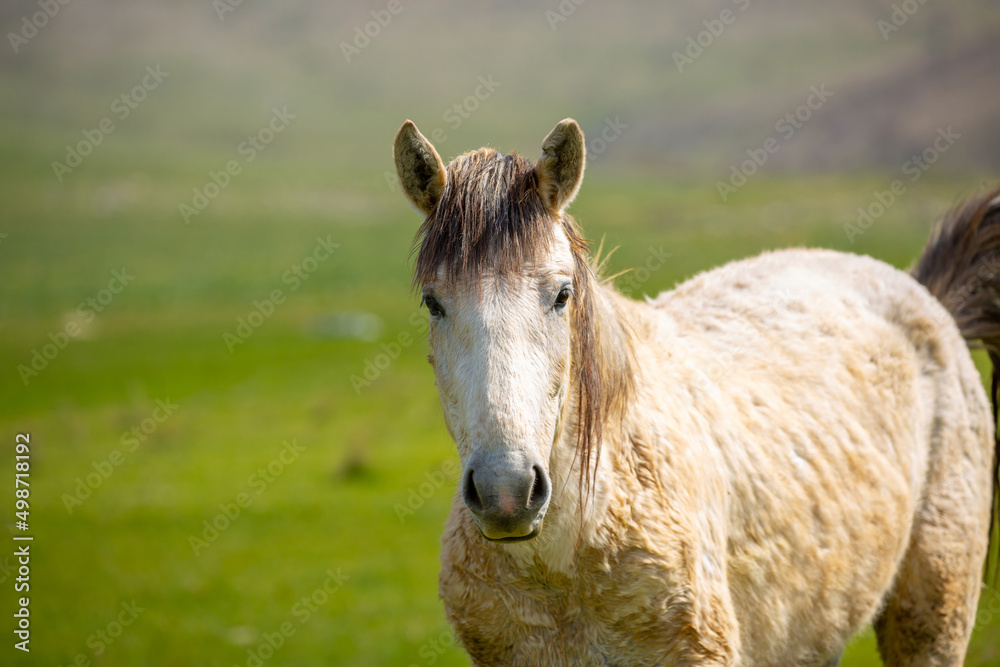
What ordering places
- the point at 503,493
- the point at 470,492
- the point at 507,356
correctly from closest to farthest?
the point at 503,493 < the point at 470,492 < the point at 507,356

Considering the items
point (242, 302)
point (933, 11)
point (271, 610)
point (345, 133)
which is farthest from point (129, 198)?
point (933, 11)

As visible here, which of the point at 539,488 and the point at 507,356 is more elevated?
the point at 507,356

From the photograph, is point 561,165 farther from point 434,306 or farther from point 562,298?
point 434,306

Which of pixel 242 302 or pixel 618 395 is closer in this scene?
pixel 618 395

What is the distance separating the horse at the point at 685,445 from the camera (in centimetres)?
335

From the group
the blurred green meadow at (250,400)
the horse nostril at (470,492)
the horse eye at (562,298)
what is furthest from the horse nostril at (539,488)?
the blurred green meadow at (250,400)

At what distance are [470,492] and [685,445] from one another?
53.9 inches

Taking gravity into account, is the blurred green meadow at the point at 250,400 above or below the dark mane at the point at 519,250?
below

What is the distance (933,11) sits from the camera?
196250 mm

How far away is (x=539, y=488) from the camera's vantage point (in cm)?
305

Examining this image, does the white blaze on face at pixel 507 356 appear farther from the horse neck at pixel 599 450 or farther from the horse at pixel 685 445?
the horse neck at pixel 599 450

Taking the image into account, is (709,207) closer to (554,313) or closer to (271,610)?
(271,610)

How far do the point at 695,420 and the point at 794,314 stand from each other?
1208 millimetres

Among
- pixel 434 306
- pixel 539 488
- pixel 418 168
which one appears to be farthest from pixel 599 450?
pixel 418 168
